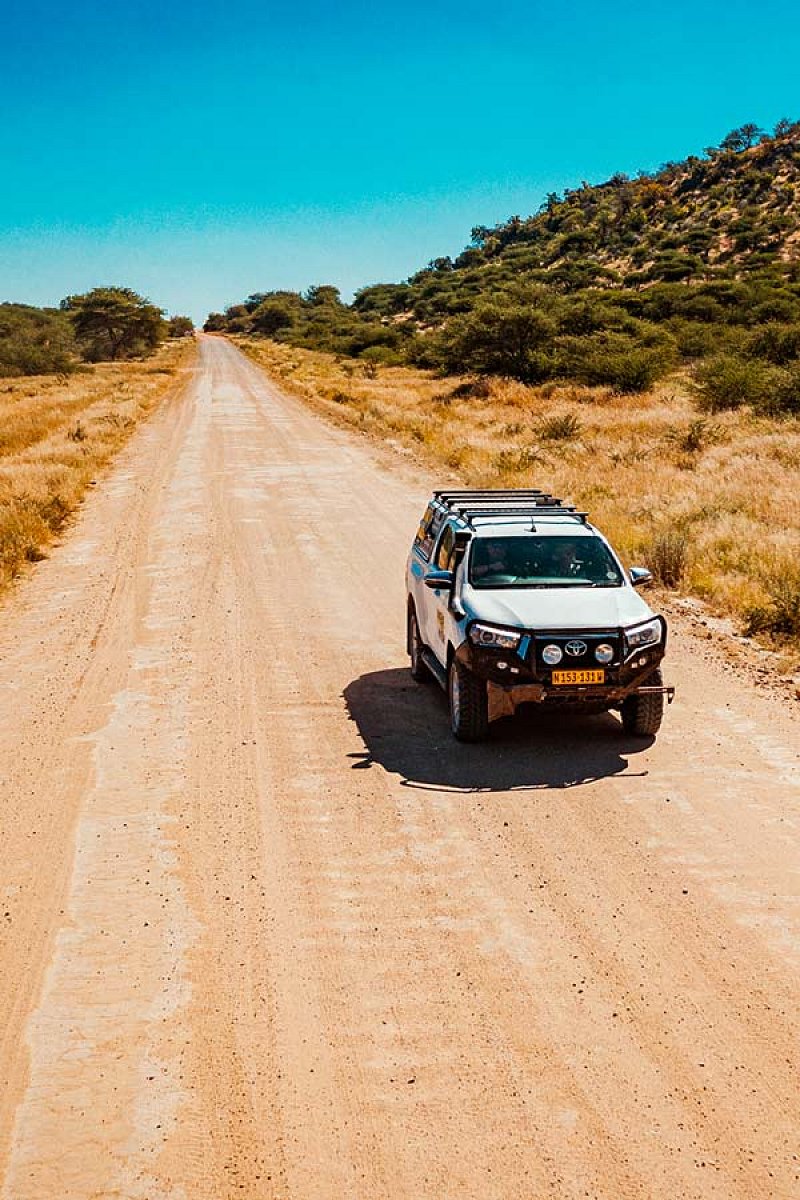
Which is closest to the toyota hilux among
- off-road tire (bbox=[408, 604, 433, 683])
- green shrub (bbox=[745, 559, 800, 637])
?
off-road tire (bbox=[408, 604, 433, 683])

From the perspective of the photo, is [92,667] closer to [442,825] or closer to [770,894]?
[442,825]

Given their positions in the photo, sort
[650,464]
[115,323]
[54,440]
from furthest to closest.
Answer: [115,323] → [54,440] → [650,464]

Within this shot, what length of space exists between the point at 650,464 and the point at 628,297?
40486 mm

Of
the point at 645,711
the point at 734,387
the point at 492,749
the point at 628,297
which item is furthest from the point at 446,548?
the point at 628,297

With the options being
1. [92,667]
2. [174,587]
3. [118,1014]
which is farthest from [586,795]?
[174,587]

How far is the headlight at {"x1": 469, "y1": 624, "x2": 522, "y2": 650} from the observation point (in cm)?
831

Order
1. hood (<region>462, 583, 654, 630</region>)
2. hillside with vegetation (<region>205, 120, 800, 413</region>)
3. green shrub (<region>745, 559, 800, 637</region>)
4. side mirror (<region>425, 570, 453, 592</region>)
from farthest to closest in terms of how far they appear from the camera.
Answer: hillside with vegetation (<region>205, 120, 800, 413</region>)
green shrub (<region>745, 559, 800, 637</region>)
side mirror (<region>425, 570, 453, 592</region>)
hood (<region>462, 583, 654, 630</region>)

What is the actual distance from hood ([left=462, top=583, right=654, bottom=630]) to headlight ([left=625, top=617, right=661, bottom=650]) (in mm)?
75

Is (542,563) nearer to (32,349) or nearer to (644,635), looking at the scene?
(644,635)

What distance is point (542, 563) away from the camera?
31.0 feet

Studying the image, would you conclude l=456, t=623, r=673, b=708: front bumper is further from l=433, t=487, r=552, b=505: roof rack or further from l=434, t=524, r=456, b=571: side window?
l=433, t=487, r=552, b=505: roof rack

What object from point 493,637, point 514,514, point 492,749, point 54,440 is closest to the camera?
point 493,637

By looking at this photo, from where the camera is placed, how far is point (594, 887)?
6539 millimetres

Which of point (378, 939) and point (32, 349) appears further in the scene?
point (32, 349)
